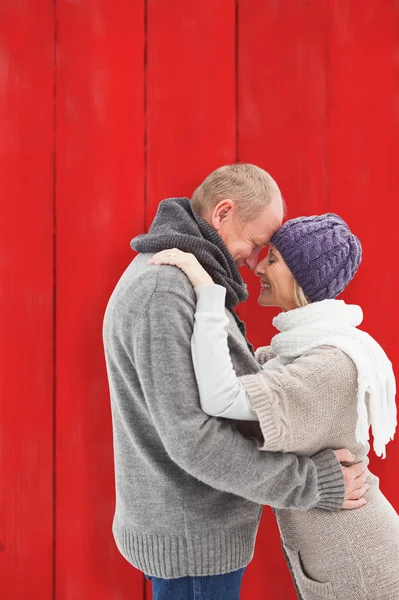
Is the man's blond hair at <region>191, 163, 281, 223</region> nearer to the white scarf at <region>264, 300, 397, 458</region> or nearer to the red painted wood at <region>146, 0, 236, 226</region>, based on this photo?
the white scarf at <region>264, 300, 397, 458</region>

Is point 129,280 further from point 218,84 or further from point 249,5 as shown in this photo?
point 249,5

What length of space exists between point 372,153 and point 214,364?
1044mm

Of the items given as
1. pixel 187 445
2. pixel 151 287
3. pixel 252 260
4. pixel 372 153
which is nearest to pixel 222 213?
pixel 252 260

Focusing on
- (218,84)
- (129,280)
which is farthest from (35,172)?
(129,280)

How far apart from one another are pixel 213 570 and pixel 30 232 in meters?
1.04

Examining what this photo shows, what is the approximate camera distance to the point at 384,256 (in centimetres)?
182

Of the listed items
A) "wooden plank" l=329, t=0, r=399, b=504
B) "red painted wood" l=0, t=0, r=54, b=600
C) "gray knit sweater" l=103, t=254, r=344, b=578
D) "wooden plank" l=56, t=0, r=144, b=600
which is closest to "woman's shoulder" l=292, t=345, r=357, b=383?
"gray knit sweater" l=103, t=254, r=344, b=578

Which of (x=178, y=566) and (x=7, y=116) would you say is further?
(x=7, y=116)

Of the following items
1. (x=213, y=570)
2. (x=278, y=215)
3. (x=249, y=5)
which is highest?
(x=249, y=5)

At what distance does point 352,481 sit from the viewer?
128 centimetres

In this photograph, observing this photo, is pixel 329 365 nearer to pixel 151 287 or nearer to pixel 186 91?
pixel 151 287

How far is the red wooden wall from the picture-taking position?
1720 mm

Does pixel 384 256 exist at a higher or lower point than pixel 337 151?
lower

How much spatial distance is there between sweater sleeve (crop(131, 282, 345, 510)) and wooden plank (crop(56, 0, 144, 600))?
24.5 inches
